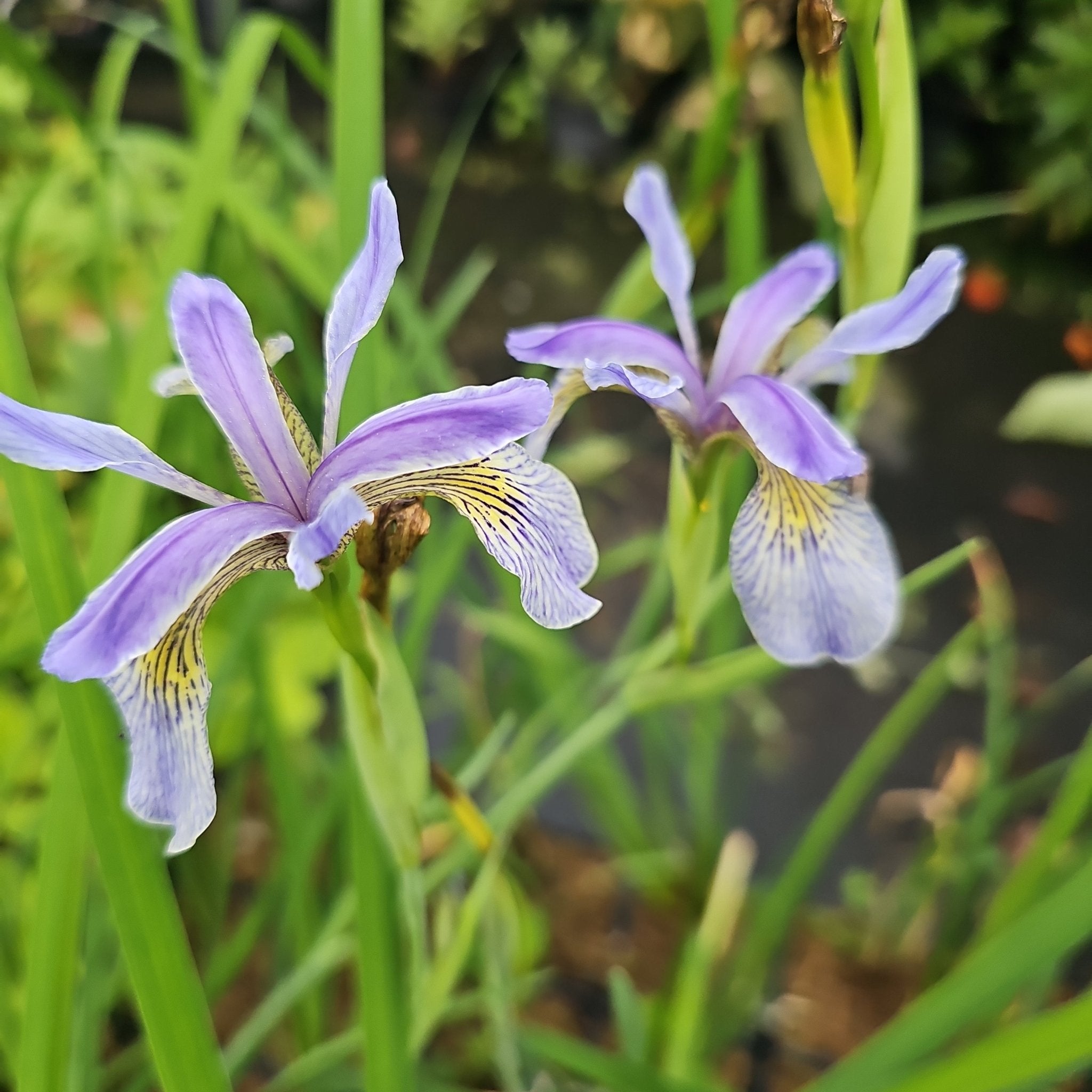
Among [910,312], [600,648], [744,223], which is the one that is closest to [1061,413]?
[910,312]

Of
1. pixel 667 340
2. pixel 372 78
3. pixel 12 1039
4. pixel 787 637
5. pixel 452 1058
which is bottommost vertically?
pixel 452 1058

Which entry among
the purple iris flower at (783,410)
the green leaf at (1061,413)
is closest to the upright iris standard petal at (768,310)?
the purple iris flower at (783,410)

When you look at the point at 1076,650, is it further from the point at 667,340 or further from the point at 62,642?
the point at 62,642

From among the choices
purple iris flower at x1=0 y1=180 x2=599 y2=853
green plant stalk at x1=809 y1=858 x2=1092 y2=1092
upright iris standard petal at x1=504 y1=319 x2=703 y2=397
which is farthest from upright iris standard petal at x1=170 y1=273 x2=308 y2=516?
green plant stalk at x1=809 y1=858 x2=1092 y2=1092

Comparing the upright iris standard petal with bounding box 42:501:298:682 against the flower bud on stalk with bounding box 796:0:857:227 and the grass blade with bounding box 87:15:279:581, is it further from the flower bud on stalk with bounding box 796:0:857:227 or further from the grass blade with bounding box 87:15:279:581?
the flower bud on stalk with bounding box 796:0:857:227

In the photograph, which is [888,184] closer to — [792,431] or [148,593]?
[792,431]

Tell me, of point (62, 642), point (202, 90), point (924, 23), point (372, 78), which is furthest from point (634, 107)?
point (62, 642)

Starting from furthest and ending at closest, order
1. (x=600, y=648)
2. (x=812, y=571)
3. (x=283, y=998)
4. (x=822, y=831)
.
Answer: (x=600, y=648) → (x=822, y=831) → (x=283, y=998) → (x=812, y=571)

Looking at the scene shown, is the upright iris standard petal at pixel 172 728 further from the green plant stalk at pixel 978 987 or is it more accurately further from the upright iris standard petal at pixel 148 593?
the green plant stalk at pixel 978 987
